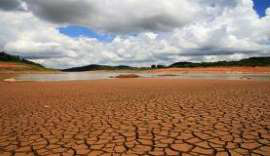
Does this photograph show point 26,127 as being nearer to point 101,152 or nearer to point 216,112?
point 101,152

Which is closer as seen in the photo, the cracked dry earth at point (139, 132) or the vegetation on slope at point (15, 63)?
the cracked dry earth at point (139, 132)

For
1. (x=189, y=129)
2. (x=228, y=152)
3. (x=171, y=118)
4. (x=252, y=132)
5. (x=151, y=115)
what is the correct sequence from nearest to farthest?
(x=228, y=152) → (x=252, y=132) → (x=189, y=129) → (x=171, y=118) → (x=151, y=115)

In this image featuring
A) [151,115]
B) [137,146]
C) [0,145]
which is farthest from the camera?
[151,115]

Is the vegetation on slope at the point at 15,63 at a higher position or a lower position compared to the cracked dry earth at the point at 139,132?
higher

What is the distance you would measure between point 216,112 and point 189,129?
7.02 ft

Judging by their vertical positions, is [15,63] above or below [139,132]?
above

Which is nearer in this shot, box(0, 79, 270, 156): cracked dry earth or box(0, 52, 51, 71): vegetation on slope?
box(0, 79, 270, 156): cracked dry earth

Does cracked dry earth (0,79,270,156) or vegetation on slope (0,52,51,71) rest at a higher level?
vegetation on slope (0,52,51,71)

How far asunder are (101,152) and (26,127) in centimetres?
278

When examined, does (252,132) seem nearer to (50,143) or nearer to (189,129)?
(189,129)

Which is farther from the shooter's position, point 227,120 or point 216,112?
point 216,112

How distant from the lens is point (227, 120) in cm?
539

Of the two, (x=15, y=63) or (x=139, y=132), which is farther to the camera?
(x=15, y=63)

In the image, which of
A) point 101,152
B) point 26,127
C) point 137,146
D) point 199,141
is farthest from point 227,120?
point 26,127
